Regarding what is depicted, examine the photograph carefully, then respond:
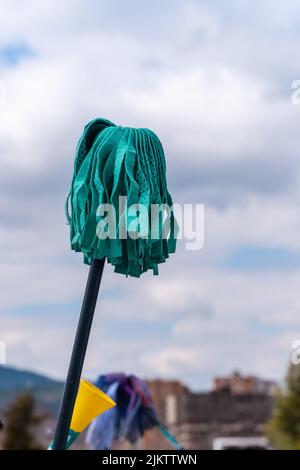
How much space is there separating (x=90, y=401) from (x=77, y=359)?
2181 millimetres

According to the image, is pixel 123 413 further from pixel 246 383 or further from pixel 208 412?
pixel 246 383

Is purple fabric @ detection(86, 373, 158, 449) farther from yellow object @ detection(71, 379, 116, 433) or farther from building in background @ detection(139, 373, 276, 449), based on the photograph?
building in background @ detection(139, 373, 276, 449)

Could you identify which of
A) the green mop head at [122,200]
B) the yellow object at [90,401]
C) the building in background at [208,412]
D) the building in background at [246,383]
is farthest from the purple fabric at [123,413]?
the building in background at [246,383]

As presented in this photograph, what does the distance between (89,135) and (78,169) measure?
18 cm

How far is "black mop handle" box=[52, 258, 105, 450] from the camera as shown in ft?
13.9

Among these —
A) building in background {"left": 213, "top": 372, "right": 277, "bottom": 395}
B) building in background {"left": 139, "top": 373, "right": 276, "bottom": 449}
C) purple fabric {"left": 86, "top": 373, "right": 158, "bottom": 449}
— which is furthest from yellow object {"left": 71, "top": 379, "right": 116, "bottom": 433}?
building in background {"left": 213, "top": 372, "right": 277, "bottom": 395}

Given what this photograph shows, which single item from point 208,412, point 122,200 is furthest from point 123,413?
point 208,412

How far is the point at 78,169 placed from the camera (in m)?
4.66

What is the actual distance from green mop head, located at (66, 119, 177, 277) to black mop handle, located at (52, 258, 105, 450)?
0.21 meters

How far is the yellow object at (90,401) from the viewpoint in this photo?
6297mm

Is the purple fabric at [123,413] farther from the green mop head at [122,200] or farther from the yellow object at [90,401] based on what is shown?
the green mop head at [122,200]
